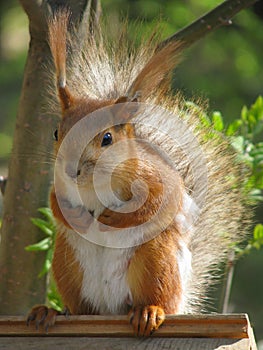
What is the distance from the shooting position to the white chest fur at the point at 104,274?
2402 millimetres

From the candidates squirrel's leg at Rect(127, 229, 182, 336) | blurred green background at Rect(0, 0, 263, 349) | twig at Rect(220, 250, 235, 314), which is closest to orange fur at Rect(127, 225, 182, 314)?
squirrel's leg at Rect(127, 229, 182, 336)

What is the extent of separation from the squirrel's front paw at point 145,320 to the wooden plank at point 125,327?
0.06ft

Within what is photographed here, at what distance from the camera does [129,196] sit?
93.1 inches

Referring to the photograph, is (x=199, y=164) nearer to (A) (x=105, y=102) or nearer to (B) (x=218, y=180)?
(B) (x=218, y=180)

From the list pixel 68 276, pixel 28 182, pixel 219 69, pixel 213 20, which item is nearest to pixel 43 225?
pixel 28 182

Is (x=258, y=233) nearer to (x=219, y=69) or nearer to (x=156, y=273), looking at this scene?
(x=156, y=273)

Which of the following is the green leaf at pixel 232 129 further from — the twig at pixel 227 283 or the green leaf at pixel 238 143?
the twig at pixel 227 283

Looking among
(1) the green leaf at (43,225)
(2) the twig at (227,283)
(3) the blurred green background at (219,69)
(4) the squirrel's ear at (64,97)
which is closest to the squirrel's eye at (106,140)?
(4) the squirrel's ear at (64,97)

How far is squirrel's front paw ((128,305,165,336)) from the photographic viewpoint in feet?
7.12

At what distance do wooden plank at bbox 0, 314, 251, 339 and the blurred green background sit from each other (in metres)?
2.06

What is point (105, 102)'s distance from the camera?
2.46m

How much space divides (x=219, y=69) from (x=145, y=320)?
3.47 meters

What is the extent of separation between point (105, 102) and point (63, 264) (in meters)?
0.48

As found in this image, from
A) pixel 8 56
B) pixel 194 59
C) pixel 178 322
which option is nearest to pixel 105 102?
pixel 178 322
